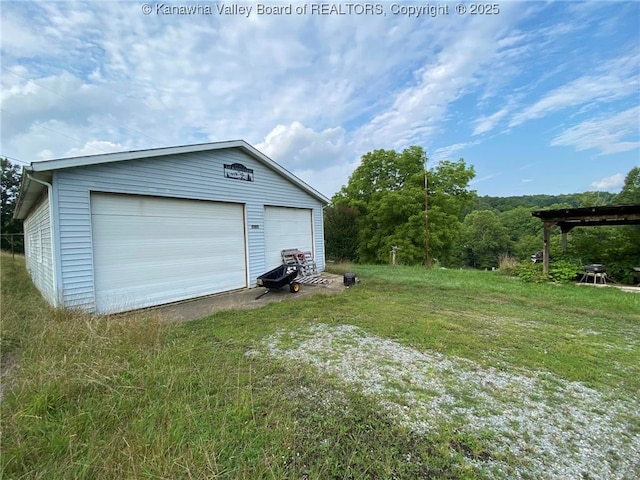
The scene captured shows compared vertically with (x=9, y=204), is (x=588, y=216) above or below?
below

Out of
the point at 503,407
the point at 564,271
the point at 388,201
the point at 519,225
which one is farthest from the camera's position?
the point at 519,225

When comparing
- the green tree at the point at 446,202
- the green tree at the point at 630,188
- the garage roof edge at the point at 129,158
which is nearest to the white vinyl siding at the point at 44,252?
the garage roof edge at the point at 129,158

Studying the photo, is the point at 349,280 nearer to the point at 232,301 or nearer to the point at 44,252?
the point at 232,301

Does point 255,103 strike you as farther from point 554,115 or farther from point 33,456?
point 554,115

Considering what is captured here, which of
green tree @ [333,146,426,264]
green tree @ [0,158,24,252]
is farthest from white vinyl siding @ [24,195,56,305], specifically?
green tree @ [0,158,24,252]

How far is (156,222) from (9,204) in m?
31.1

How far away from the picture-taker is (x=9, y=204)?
24938 millimetres

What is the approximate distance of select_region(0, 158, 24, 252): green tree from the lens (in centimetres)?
2303

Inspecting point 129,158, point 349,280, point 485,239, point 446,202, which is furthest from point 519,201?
point 129,158

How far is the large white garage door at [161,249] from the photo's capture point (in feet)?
18.1

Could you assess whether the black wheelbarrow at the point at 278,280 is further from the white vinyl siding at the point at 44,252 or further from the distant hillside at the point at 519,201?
the distant hillside at the point at 519,201

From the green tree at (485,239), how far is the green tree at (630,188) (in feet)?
42.5

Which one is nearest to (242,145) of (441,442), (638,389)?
(441,442)

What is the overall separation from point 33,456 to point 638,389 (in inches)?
193
